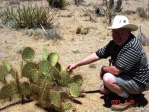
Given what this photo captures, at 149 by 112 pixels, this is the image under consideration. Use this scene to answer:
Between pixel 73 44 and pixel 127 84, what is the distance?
3.13 meters

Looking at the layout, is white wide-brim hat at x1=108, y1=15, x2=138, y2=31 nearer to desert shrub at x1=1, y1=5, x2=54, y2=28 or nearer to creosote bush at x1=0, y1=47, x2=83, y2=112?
creosote bush at x1=0, y1=47, x2=83, y2=112

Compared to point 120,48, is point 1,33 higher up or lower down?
lower down

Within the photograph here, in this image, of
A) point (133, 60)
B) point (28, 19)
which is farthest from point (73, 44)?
point (133, 60)

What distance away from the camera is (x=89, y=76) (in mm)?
5727

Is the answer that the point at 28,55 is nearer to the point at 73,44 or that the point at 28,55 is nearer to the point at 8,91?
the point at 8,91

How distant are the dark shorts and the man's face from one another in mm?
442

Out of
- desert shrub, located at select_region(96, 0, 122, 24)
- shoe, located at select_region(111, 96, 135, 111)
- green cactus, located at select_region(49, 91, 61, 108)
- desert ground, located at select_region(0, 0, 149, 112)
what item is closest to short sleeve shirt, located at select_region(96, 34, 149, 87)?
shoe, located at select_region(111, 96, 135, 111)

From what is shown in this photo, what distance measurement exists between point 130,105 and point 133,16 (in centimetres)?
636

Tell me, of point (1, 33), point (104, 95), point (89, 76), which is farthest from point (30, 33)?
point (104, 95)

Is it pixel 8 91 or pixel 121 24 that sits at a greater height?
pixel 121 24

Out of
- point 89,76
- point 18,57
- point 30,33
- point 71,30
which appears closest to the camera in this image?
point 89,76

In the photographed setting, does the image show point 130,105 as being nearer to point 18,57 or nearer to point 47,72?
point 47,72

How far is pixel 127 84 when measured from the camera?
4.48 meters

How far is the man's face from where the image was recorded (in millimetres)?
4387
